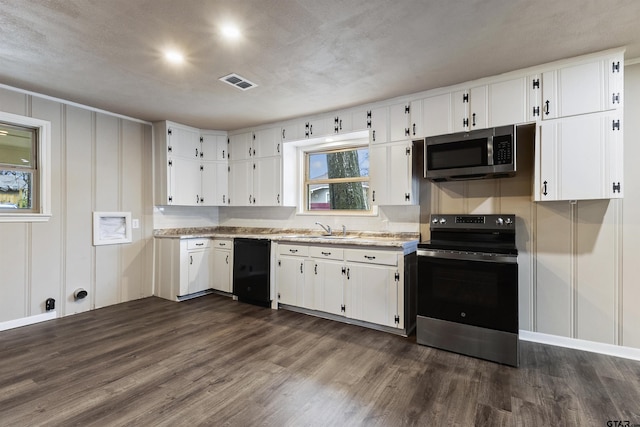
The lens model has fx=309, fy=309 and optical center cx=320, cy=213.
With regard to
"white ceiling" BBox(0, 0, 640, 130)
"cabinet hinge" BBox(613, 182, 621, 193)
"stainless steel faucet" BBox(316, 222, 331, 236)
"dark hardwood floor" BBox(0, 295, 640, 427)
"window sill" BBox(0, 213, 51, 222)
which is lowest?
"dark hardwood floor" BBox(0, 295, 640, 427)

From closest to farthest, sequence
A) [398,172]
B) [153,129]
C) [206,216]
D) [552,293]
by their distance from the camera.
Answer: [552,293] → [398,172] → [153,129] → [206,216]

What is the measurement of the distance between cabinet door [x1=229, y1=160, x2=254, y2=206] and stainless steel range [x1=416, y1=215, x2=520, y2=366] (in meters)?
2.95

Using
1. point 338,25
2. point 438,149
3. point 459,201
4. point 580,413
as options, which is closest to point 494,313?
point 580,413

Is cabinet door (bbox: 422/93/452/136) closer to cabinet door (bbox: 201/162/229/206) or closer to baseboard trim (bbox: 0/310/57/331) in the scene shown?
cabinet door (bbox: 201/162/229/206)

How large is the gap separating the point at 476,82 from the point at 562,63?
0.67 meters

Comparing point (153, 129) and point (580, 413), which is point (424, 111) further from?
point (153, 129)

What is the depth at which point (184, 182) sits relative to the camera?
4.73m

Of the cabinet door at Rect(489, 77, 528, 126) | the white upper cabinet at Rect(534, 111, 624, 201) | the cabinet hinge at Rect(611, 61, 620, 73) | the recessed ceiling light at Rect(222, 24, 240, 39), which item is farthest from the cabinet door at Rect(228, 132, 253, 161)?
the cabinet hinge at Rect(611, 61, 620, 73)

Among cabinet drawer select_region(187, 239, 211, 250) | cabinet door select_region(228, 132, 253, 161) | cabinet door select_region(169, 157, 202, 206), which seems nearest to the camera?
cabinet drawer select_region(187, 239, 211, 250)

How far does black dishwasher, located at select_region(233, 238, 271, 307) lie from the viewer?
4145 mm

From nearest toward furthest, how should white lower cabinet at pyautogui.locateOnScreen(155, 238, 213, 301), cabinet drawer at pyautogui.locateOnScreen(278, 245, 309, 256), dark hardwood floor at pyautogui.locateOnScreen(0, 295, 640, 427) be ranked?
dark hardwood floor at pyautogui.locateOnScreen(0, 295, 640, 427) < cabinet drawer at pyautogui.locateOnScreen(278, 245, 309, 256) < white lower cabinet at pyautogui.locateOnScreen(155, 238, 213, 301)

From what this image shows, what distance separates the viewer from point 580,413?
1951 millimetres

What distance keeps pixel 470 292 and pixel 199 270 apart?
3.68 metres

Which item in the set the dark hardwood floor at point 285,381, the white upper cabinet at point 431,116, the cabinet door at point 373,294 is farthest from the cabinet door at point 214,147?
the white upper cabinet at point 431,116
